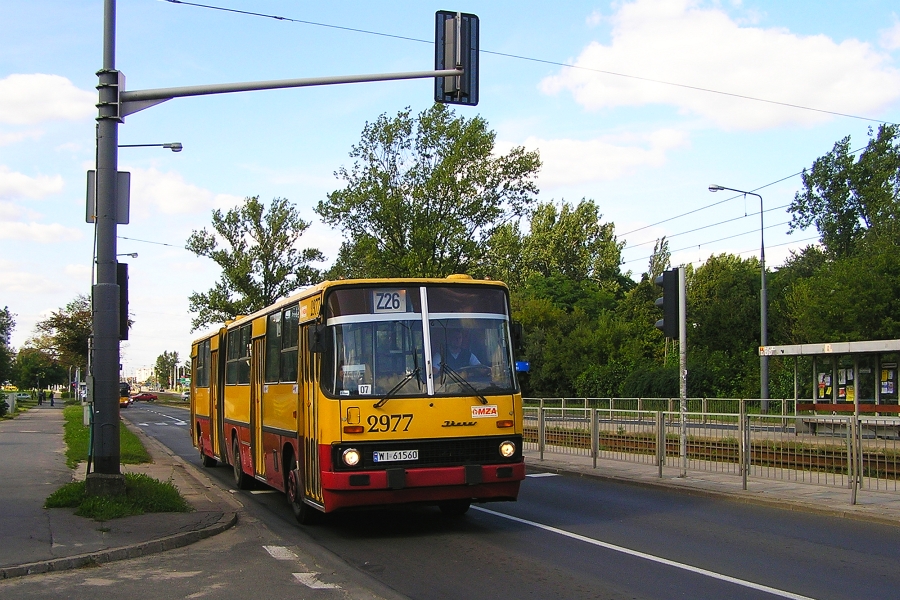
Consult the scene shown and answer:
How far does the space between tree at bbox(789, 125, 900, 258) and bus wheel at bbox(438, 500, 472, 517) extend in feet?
196

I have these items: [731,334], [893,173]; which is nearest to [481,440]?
[731,334]

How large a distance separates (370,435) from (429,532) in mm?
1685

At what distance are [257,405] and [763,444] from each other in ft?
26.0

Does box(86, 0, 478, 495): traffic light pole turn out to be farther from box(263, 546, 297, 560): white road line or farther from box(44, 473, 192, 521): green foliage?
box(263, 546, 297, 560): white road line

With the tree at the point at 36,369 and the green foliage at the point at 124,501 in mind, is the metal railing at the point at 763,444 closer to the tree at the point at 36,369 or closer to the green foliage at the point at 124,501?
the green foliage at the point at 124,501

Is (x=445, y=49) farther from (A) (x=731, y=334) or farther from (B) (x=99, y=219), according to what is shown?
(A) (x=731, y=334)

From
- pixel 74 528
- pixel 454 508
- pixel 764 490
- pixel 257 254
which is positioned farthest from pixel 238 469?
pixel 257 254

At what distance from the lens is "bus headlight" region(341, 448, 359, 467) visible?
10.4 meters

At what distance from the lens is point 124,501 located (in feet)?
39.8

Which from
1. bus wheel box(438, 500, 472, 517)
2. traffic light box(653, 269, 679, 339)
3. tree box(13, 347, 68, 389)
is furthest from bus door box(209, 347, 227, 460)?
tree box(13, 347, 68, 389)

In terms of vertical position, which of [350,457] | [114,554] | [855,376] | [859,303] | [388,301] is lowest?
[114,554]

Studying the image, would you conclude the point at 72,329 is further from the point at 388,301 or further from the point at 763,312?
the point at 388,301

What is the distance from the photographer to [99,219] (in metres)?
12.4

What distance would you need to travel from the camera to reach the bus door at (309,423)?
10.9 metres
